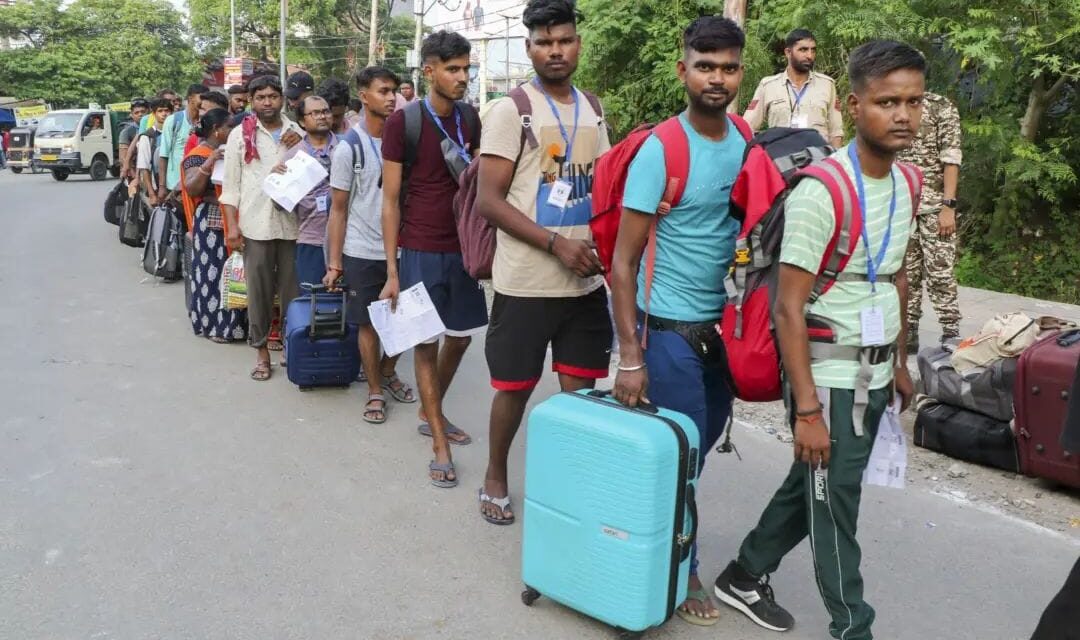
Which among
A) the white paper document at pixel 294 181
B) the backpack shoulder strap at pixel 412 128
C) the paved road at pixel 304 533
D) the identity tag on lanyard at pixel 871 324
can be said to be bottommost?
the paved road at pixel 304 533

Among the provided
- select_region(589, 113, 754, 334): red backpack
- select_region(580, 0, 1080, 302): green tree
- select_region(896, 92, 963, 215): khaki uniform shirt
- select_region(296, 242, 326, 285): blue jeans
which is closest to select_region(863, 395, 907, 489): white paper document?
select_region(589, 113, 754, 334): red backpack

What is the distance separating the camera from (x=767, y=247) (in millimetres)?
2932

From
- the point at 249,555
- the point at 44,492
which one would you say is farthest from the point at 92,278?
the point at 249,555

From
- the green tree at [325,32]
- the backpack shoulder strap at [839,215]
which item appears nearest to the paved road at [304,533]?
the backpack shoulder strap at [839,215]

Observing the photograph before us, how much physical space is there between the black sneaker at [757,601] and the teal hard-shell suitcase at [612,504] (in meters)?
0.24

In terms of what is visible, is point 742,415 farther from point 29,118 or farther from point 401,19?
point 401,19

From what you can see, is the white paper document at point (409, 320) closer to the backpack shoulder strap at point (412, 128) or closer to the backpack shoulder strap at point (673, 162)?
the backpack shoulder strap at point (412, 128)

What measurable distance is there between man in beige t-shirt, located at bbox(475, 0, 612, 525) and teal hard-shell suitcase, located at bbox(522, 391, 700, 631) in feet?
2.13

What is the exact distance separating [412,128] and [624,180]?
1782 millimetres

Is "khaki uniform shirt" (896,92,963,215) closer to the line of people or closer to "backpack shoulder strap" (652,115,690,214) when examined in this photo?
the line of people

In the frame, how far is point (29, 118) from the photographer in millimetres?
40125

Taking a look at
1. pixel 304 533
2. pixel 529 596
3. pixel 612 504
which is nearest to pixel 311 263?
pixel 304 533

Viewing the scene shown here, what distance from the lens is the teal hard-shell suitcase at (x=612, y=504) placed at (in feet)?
9.63

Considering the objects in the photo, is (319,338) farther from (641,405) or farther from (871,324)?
(871,324)
